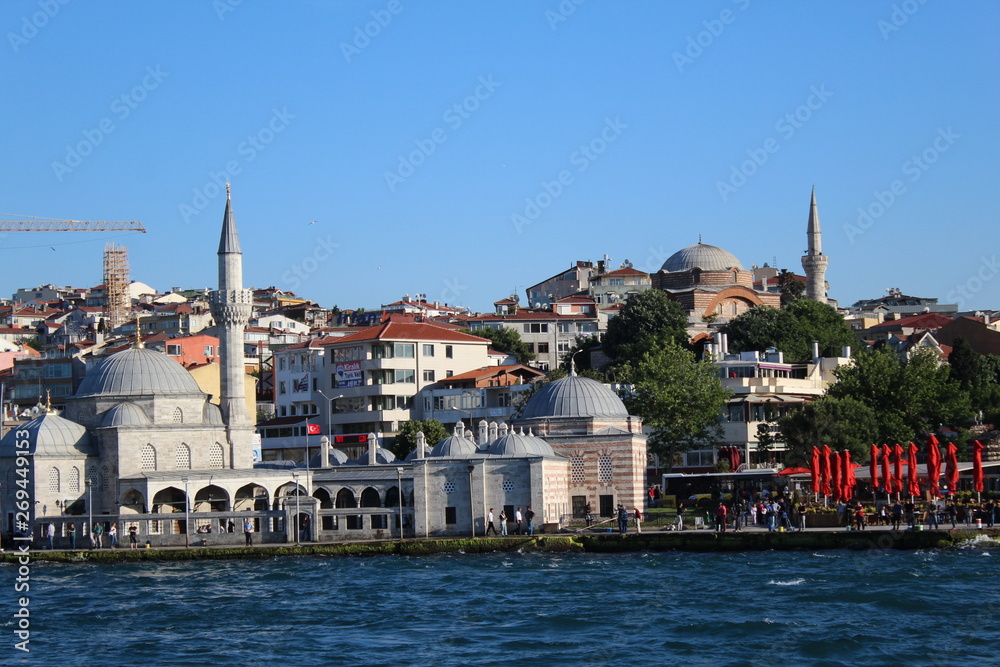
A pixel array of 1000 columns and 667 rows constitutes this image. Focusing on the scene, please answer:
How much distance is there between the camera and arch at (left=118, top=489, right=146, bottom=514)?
46.0 meters

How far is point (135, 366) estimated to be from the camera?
48.6 m

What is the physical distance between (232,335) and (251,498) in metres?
6.38

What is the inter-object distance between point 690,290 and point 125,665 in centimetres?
6232

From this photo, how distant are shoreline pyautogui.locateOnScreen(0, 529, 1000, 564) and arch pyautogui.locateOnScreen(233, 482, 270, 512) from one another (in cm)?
433

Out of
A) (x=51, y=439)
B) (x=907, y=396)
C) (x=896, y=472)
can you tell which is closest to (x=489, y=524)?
(x=896, y=472)

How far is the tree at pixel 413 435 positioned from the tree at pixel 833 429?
565 inches

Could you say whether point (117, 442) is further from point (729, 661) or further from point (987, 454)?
point (987, 454)

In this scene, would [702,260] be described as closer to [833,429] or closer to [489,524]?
[833,429]

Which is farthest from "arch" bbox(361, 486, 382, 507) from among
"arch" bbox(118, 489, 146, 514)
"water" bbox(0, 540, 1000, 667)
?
"arch" bbox(118, 489, 146, 514)

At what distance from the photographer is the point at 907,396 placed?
57.6 m

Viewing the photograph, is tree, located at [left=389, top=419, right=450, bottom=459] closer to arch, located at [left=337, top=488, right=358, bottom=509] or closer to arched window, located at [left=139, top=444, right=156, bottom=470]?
arch, located at [left=337, top=488, right=358, bottom=509]

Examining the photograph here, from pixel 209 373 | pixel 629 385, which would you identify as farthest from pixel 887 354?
pixel 209 373

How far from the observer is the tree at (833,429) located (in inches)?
2106

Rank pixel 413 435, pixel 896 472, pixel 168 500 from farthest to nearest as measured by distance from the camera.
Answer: pixel 413 435
pixel 168 500
pixel 896 472
